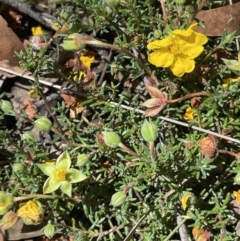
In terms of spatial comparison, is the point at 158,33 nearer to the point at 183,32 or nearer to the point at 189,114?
the point at 183,32

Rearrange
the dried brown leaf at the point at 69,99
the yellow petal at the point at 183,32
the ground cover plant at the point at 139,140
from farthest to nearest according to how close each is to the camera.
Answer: the dried brown leaf at the point at 69,99, the ground cover plant at the point at 139,140, the yellow petal at the point at 183,32

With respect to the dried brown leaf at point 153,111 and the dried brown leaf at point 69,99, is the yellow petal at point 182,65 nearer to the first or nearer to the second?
the dried brown leaf at point 153,111

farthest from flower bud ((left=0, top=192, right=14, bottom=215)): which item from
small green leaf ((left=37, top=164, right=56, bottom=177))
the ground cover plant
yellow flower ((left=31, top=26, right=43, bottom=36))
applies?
yellow flower ((left=31, top=26, right=43, bottom=36))

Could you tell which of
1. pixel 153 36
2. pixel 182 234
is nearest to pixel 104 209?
pixel 182 234

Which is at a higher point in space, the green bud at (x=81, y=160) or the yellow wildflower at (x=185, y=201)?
the green bud at (x=81, y=160)

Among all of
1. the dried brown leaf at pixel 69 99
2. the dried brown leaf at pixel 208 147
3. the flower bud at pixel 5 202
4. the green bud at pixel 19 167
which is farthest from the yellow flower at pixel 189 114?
the flower bud at pixel 5 202

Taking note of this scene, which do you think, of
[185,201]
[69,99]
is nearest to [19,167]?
[69,99]

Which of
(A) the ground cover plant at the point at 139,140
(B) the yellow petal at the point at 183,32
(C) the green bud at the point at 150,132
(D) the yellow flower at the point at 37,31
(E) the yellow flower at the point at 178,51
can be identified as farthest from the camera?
(D) the yellow flower at the point at 37,31

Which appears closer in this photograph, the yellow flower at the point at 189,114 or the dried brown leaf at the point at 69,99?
the yellow flower at the point at 189,114
